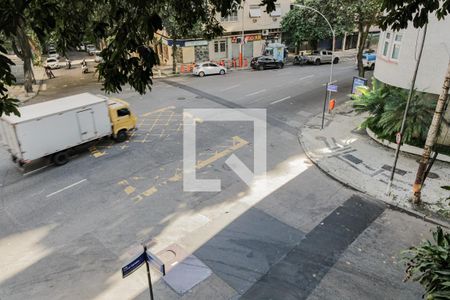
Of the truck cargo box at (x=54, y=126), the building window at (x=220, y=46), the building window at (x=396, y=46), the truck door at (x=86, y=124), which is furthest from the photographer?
the building window at (x=220, y=46)

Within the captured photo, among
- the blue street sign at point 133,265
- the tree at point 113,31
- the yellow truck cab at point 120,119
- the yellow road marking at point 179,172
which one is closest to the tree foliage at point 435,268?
the blue street sign at point 133,265

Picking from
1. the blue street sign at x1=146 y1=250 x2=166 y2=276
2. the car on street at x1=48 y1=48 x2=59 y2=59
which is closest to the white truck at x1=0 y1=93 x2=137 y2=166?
the blue street sign at x1=146 y1=250 x2=166 y2=276

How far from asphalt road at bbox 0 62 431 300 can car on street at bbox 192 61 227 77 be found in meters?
17.7

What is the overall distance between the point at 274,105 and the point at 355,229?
13.7 m

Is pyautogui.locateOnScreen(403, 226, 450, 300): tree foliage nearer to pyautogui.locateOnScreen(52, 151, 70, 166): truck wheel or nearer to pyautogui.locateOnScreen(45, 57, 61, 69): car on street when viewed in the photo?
pyautogui.locateOnScreen(52, 151, 70, 166): truck wheel

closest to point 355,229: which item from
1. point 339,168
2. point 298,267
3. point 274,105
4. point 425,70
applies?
point 298,267

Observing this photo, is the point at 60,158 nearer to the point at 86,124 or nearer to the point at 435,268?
the point at 86,124

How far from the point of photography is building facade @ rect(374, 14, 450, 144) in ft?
46.9

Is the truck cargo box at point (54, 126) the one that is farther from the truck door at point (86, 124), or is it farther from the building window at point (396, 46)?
the building window at point (396, 46)

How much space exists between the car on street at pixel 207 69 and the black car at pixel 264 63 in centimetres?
412

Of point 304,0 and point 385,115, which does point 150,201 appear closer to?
point 385,115

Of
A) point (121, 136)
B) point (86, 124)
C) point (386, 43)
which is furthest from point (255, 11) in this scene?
point (86, 124)

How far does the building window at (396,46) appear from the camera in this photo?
16047 millimetres

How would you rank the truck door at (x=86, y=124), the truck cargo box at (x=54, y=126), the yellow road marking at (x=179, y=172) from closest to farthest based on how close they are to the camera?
the yellow road marking at (x=179, y=172)
the truck cargo box at (x=54, y=126)
the truck door at (x=86, y=124)
